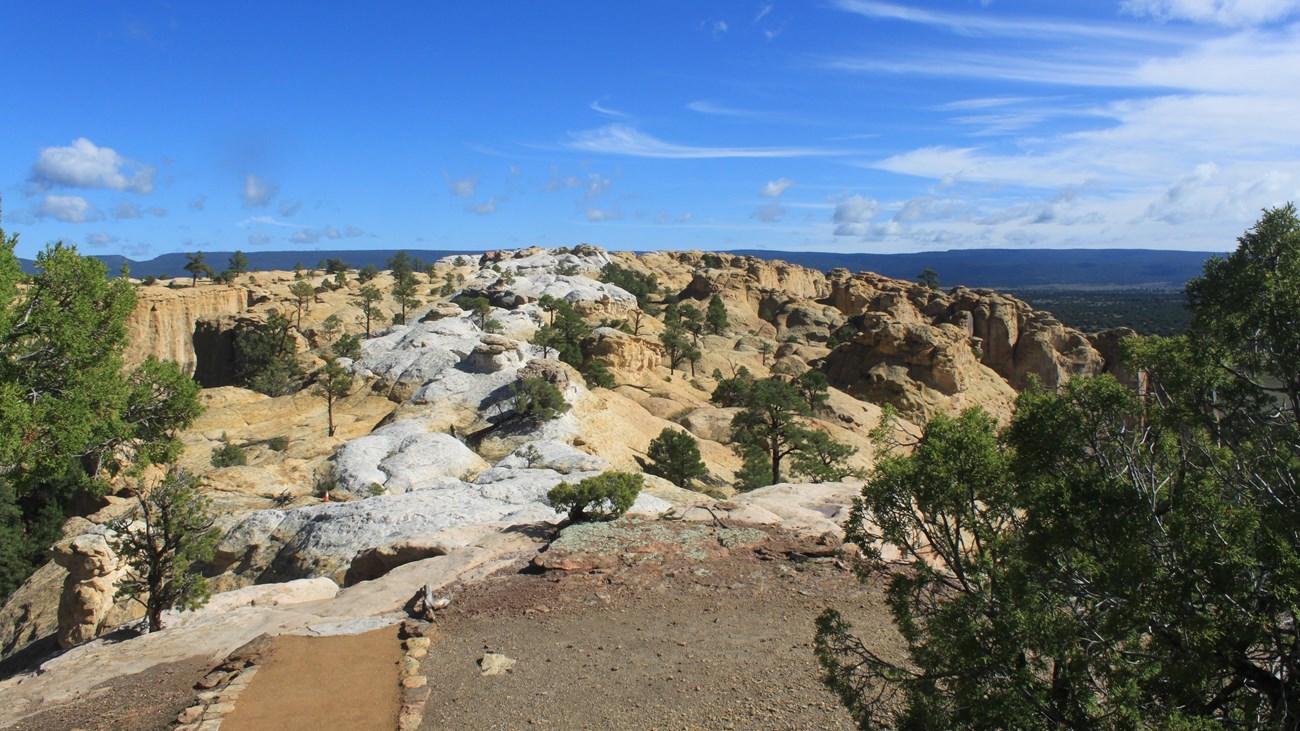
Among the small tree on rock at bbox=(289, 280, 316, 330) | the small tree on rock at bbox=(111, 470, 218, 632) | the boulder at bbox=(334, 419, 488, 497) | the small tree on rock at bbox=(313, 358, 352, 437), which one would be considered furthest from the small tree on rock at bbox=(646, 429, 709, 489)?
the small tree on rock at bbox=(289, 280, 316, 330)

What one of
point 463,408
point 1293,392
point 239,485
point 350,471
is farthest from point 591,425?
point 1293,392

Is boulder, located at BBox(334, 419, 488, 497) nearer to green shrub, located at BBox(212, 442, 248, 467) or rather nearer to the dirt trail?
green shrub, located at BBox(212, 442, 248, 467)

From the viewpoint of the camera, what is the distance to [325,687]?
12562 millimetres

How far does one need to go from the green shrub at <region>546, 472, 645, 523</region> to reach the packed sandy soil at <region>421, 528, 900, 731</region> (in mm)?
3224

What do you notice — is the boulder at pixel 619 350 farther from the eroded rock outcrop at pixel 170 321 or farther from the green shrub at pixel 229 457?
the eroded rock outcrop at pixel 170 321

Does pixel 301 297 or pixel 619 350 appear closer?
pixel 619 350

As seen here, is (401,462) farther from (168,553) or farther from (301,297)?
(301,297)

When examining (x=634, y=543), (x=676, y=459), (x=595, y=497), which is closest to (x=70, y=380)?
(x=595, y=497)

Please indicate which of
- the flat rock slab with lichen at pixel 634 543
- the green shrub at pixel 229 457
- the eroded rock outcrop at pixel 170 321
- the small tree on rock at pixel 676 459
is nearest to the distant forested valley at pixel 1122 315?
the small tree on rock at pixel 676 459

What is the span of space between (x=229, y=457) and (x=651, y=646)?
2599 centimetres

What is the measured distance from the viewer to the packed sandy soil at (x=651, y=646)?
11.8m

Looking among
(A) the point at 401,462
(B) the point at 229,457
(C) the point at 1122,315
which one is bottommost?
(B) the point at 229,457

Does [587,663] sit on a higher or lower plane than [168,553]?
lower

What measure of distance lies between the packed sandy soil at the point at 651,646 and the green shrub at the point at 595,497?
127 inches
